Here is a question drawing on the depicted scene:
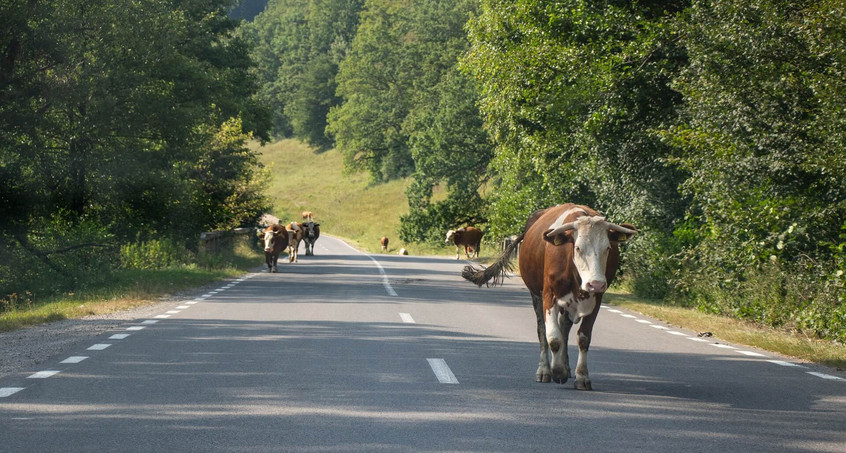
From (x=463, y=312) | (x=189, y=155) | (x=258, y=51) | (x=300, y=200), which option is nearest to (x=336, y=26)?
(x=258, y=51)

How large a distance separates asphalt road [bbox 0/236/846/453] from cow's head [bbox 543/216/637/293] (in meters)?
1.05

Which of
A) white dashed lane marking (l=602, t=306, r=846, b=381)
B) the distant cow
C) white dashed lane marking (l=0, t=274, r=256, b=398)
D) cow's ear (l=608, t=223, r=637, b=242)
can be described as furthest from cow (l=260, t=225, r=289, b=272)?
cow's ear (l=608, t=223, r=637, b=242)

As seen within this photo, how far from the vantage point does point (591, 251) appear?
9133 millimetres

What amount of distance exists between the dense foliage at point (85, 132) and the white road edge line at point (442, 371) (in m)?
15.4

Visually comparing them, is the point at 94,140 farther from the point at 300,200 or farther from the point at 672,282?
the point at 300,200

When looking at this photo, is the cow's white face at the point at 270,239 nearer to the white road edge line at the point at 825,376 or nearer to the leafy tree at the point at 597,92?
the leafy tree at the point at 597,92

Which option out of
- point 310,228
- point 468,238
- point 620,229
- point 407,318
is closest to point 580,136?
point 407,318

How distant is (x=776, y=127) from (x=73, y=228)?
17.6 metres

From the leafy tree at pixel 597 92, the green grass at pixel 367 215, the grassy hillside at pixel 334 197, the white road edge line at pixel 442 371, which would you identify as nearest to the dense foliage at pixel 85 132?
the leafy tree at pixel 597 92

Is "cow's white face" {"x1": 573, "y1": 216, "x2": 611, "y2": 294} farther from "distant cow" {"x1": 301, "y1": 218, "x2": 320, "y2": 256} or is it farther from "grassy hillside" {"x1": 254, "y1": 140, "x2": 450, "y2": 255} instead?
"grassy hillside" {"x1": 254, "y1": 140, "x2": 450, "y2": 255}

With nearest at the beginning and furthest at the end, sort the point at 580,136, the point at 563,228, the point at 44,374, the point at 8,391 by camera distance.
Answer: the point at 8,391
the point at 563,228
the point at 44,374
the point at 580,136

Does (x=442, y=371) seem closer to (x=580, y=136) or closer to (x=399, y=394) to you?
(x=399, y=394)

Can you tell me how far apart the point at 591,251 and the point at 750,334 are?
752 centimetres

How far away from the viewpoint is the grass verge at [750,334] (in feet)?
42.9
